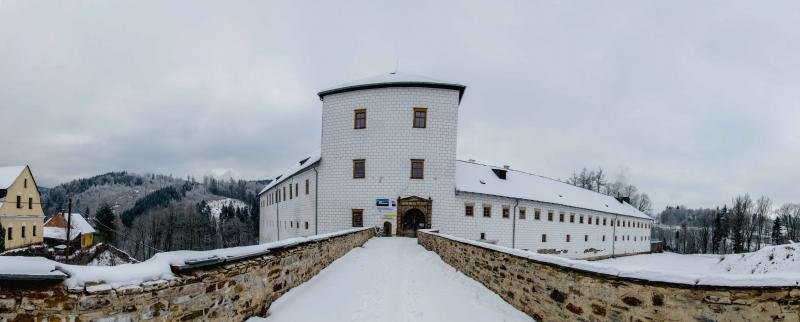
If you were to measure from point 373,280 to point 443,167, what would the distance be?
55.6ft

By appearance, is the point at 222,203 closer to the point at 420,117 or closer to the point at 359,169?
the point at 359,169

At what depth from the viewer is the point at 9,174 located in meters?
31.6

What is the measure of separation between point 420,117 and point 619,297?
2090 centimetres

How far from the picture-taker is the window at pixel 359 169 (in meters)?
24.0

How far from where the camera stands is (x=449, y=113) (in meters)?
24.3

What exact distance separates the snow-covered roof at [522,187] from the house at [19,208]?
3632 centimetres

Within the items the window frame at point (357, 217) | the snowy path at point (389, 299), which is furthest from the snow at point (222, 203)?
the snowy path at point (389, 299)

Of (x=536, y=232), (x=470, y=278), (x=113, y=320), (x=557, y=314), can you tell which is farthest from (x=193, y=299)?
(x=536, y=232)

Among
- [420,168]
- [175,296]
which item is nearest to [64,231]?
[420,168]

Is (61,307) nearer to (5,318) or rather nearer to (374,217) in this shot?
(5,318)

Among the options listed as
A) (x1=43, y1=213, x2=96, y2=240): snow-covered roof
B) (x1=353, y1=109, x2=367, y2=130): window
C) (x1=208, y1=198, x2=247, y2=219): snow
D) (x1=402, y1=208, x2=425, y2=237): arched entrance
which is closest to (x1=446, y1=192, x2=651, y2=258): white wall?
(x1=402, y1=208, x2=425, y2=237): arched entrance

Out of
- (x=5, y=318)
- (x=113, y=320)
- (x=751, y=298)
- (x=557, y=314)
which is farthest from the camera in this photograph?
(x=557, y=314)

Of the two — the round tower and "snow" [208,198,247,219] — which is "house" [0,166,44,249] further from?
"snow" [208,198,247,219]

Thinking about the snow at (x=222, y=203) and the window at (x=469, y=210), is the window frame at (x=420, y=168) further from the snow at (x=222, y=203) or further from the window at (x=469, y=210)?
the snow at (x=222, y=203)
